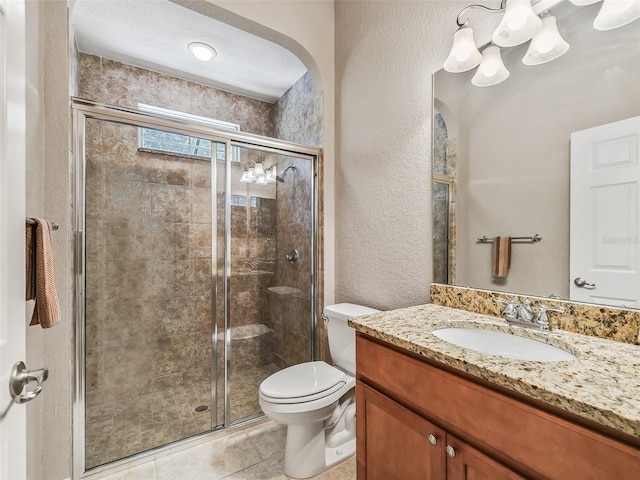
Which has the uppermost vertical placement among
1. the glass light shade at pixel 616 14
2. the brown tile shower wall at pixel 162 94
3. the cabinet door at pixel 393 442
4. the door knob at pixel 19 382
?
the brown tile shower wall at pixel 162 94

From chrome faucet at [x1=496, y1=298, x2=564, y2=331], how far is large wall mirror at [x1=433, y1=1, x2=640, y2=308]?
0.23 feet

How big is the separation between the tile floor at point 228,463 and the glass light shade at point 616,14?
6.83 ft

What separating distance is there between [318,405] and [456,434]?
797mm

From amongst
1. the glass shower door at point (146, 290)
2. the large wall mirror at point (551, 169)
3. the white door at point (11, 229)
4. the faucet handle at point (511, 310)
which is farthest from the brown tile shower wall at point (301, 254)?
the white door at point (11, 229)

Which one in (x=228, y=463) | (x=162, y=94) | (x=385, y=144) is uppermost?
(x=162, y=94)

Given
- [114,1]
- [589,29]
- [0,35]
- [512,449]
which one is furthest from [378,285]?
[114,1]

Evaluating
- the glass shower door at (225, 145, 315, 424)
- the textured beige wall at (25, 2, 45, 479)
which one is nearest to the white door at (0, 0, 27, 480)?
the textured beige wall at (25, 2, 45, 479)

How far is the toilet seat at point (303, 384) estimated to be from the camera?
139 centimetres

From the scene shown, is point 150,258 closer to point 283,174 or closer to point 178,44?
point 283,174

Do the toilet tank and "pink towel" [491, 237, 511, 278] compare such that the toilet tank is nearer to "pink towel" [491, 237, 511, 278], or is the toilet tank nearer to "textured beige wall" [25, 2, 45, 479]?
"pink towel" [491, 237, 511, 278]

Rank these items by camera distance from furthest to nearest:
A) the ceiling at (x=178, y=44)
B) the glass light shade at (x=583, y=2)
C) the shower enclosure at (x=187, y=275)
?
the ceiling at (x=178, y=44) → the shower enclosure at (x=187, y=275) → the glass light shade at (x=583, y=2)

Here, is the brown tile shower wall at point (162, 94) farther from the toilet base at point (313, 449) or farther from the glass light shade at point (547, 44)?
the toilet base at point (313, 449)

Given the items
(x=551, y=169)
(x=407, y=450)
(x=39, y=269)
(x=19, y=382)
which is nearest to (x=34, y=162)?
(x=39, y=269)

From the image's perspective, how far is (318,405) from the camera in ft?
4.60
